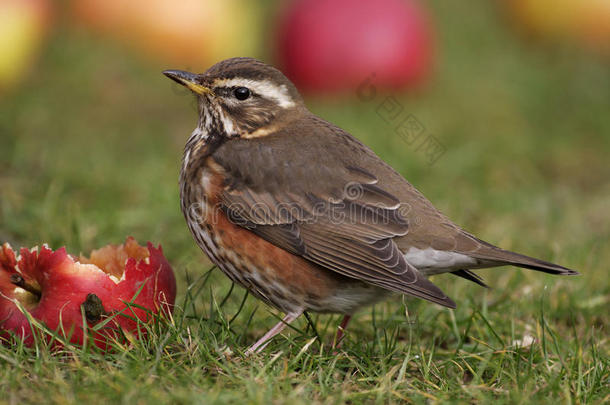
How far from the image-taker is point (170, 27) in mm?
10305

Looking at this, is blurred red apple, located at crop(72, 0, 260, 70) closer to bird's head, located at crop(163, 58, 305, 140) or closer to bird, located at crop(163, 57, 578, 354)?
bird's head, located at crop(163, 58, 305, 140)

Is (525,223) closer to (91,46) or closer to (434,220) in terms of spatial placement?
(434,220)

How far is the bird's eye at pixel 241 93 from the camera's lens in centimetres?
503

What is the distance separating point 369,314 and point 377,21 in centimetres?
556

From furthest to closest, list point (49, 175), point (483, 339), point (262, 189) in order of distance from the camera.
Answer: point (49, 175) → point (483, 339) → point (262, 189)

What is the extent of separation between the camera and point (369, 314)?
5309 mm

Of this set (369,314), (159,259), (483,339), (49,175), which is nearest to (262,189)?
(159,259)

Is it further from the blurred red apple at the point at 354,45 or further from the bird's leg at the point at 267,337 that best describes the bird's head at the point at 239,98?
the blurred red apple at the point at 354,45

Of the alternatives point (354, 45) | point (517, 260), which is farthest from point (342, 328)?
point (354, 45)

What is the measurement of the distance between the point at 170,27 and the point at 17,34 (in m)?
2.14
